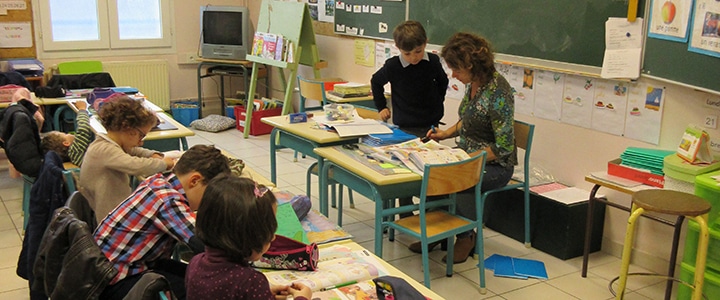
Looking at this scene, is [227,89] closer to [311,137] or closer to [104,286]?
[311,137]

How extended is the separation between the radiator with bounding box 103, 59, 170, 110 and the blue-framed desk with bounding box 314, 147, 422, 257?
4638 millimetres

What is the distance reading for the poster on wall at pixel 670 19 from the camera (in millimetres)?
3400

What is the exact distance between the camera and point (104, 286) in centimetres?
213

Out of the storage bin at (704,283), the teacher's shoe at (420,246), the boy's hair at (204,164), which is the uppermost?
the boy's hair at (204,164)

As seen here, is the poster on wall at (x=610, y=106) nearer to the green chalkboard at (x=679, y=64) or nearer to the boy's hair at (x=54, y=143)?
the green chalkboard at (x=679, y=64)

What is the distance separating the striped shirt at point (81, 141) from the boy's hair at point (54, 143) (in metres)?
0.11

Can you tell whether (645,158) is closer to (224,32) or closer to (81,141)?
(81,141)

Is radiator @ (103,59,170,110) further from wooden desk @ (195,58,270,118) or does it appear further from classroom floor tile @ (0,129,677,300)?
classroom floor tile @ (0,129,677,300)

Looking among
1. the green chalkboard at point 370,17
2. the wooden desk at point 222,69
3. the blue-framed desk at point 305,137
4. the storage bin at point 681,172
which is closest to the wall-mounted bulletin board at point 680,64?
the storage bin at point 681,172

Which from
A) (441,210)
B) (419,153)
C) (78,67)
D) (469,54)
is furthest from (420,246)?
(78,67)

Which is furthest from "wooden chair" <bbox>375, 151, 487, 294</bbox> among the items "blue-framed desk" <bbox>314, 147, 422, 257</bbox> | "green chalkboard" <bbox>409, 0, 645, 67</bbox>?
"green chalkboard" <bbox>409, 0, 645, 67</bbox>

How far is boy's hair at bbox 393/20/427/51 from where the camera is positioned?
3.94m

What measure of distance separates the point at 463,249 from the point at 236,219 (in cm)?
247

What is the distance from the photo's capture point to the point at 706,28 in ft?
10.7
